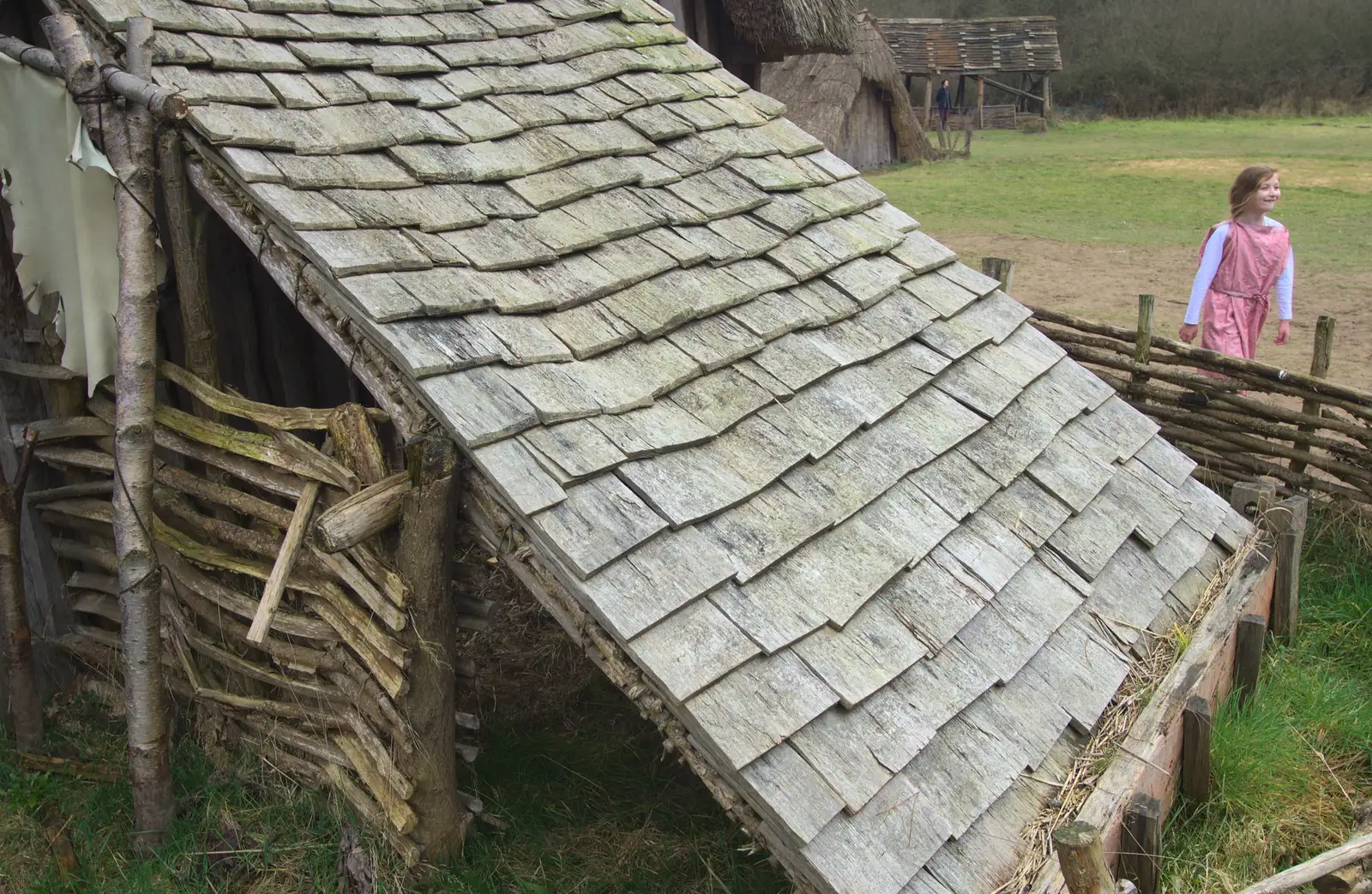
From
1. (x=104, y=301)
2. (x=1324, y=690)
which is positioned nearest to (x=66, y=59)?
(x=104, y=301)

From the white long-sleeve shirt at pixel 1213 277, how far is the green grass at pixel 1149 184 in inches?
314

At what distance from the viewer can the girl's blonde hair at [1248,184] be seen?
21.4 ft

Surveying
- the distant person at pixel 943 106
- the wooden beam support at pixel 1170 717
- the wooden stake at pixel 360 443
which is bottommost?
the distant person at pixel 943 106

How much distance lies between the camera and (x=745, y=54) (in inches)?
343

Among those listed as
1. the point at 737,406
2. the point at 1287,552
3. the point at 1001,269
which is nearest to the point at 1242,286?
the point at 1001,269

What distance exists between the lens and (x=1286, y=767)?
14.5ft

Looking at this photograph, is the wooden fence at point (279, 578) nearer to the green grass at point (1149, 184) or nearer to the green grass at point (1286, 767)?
the green grass at point (1286, 767)

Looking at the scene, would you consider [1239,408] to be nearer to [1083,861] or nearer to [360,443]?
[1083,861]

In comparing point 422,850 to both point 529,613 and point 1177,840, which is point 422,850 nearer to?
point 529,613

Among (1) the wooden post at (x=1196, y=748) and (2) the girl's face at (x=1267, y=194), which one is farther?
(2) the girl's face at (x=1267, y=194)

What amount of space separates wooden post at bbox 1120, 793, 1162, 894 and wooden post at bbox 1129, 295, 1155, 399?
4.21 metres

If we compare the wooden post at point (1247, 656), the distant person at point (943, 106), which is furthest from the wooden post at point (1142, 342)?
the distant person at point (943, 106)

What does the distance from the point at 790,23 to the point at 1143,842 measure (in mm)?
6278

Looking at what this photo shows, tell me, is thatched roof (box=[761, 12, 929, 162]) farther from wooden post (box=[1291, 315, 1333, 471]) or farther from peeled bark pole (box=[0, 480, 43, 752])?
peeled bark pole (box=[0, 480, 43, 752])
